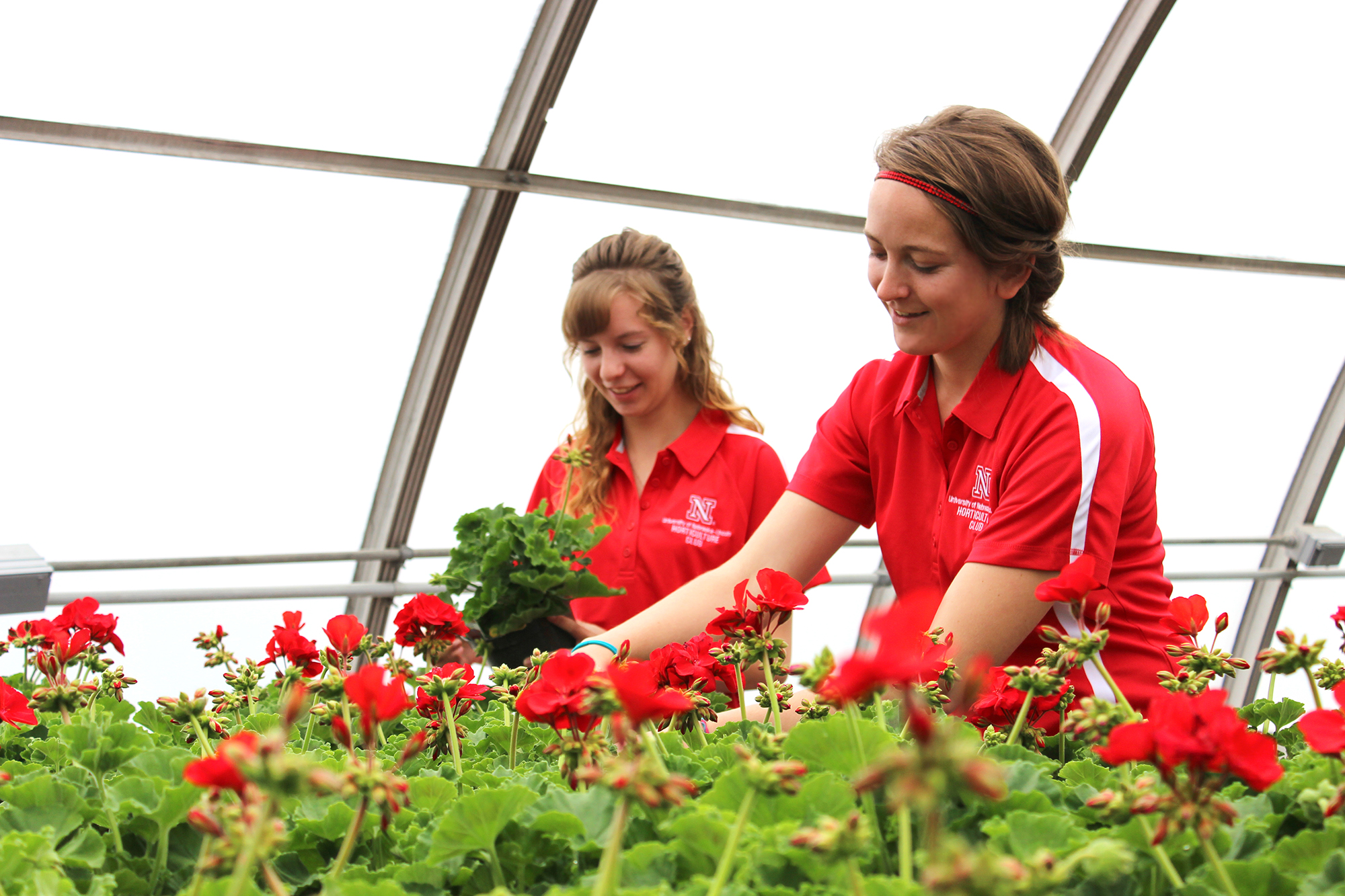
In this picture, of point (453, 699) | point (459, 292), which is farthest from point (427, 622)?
point (459, 292)

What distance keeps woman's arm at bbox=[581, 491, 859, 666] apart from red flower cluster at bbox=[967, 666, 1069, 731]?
588mm

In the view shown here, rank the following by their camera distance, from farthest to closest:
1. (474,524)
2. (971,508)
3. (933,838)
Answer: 1. (474,524)
2. (971,508)
3. (933,838)

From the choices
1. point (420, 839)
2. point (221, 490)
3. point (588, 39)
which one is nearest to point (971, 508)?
point (420, 839)

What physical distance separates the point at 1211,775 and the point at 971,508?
0.88 metres

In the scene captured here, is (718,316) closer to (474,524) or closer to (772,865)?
(474,524)

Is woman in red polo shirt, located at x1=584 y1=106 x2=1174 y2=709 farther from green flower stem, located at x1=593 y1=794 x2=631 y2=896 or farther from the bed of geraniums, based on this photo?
green flower stem, located at x1=593 y1=794 x2=631 y2=896

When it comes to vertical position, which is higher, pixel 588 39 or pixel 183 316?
pixel 588 39

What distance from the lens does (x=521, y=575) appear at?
1623mm

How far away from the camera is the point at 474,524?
1.78 meters

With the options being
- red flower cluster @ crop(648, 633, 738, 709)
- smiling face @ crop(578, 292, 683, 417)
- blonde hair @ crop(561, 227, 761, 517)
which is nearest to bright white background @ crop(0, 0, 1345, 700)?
blonde hair @ crop(561, 227, 761, 517)

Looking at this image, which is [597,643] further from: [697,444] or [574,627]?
[697,444]

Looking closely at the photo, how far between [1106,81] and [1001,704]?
157 inches

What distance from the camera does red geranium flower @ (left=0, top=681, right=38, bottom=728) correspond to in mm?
840

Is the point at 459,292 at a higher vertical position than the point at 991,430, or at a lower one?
higher
